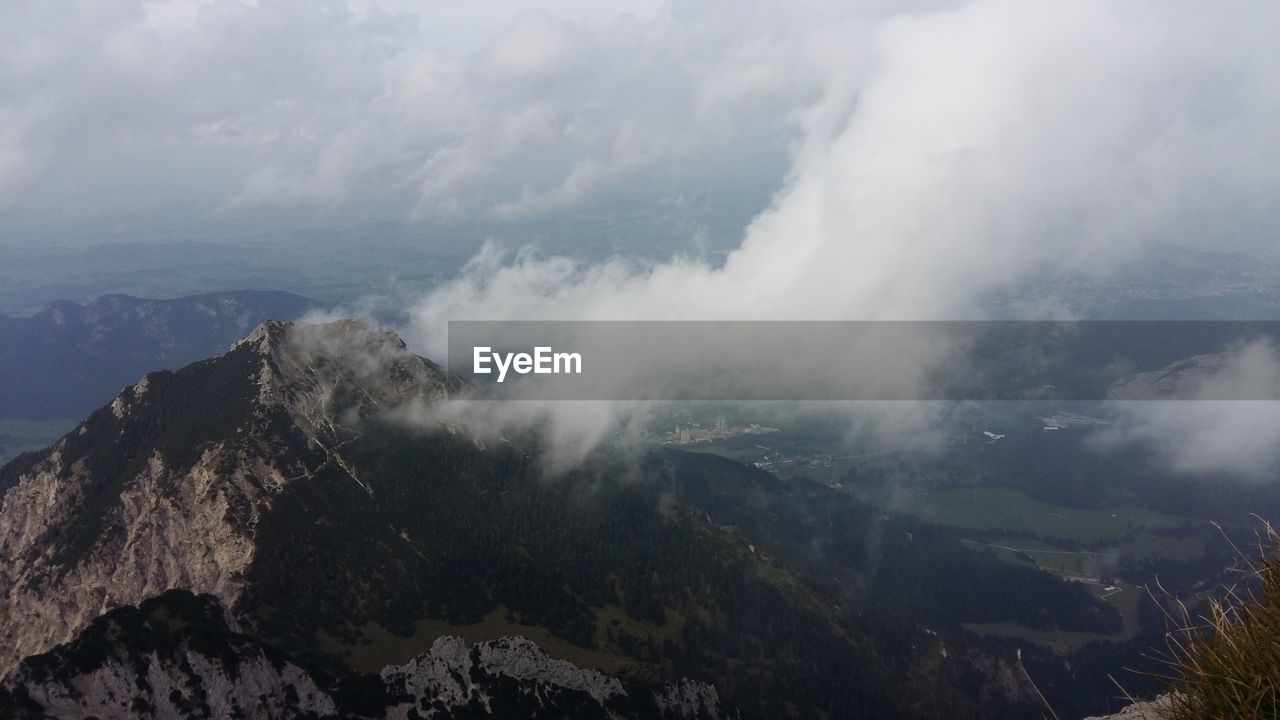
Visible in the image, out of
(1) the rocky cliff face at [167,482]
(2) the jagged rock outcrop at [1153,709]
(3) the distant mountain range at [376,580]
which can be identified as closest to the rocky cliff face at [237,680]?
(3) the distant mountain range at [376,580]

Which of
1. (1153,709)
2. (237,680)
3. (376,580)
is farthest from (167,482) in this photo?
(1153,709)

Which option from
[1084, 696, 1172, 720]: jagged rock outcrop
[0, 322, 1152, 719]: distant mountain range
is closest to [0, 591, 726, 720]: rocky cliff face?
[0, 322, 1152, 719]: distant mountain range

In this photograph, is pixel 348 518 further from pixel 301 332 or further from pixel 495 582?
pixel 301 332

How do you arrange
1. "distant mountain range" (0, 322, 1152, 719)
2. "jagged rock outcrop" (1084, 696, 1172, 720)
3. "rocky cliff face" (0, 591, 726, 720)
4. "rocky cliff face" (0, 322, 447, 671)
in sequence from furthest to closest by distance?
"rocky cliff face" (0, 322, 447, 671)
"distant mountain range" (0, 322, 1152, 719)
"rocky cliff face" (0, 591, 726, 720)
"jagged rock outcrop" (1084, 696, 1172, 720)

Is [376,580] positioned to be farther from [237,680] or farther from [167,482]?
[237,680]

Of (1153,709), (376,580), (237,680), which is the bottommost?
(376,580)

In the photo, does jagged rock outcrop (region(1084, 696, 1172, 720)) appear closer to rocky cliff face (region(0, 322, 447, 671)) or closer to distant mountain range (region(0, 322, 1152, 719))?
distant mountain range (region(0, 322, 1152, 719))

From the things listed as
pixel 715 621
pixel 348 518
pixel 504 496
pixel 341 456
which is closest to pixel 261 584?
pixel 348 518
